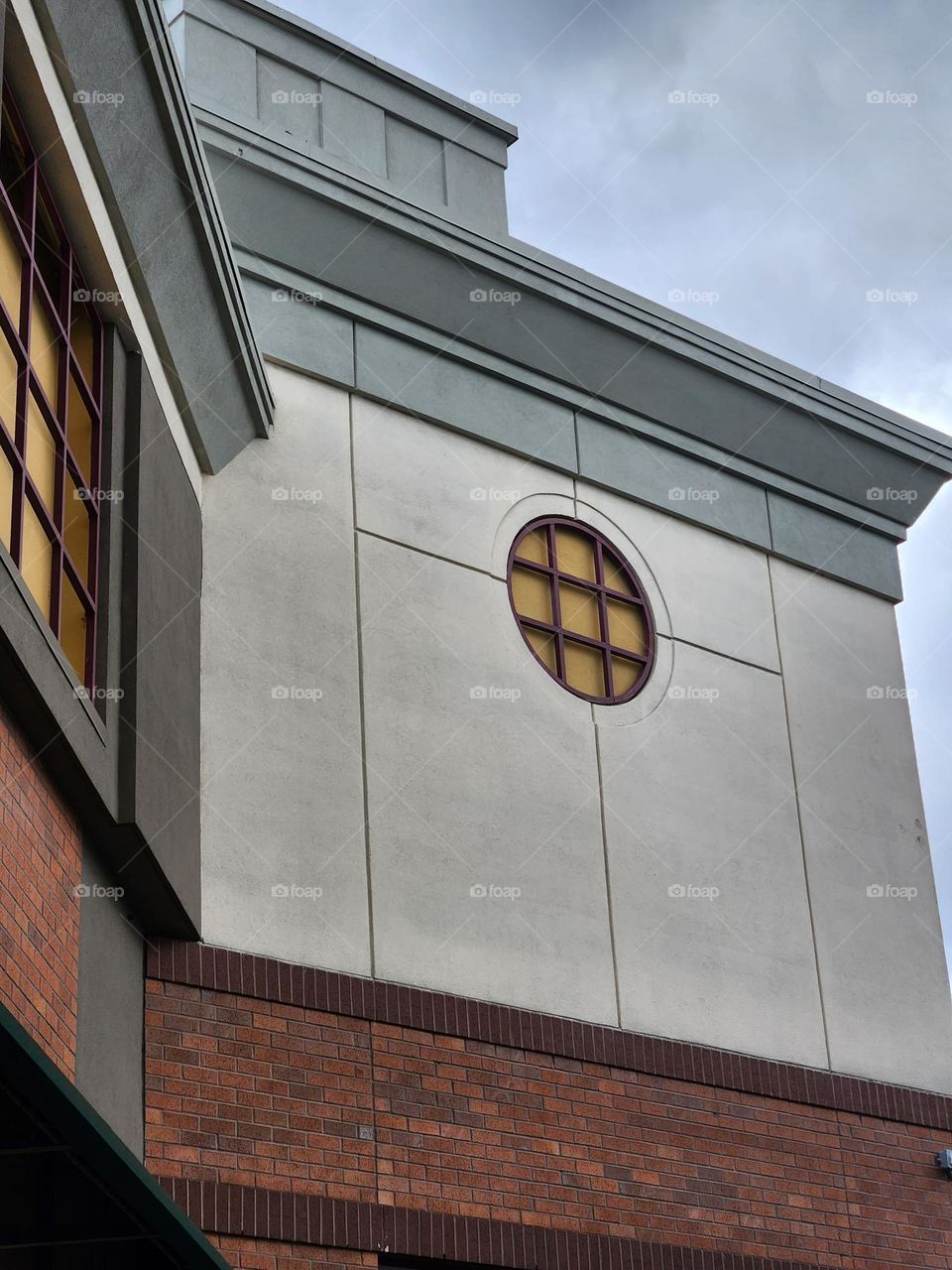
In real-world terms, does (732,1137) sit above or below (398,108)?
below

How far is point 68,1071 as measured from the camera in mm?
9156

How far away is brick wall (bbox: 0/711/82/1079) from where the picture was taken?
8.54 meters

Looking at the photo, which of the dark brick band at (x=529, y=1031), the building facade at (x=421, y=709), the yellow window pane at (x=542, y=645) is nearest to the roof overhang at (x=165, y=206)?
the building facade at (x=421, y=709)

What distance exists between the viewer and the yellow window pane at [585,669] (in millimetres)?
14117

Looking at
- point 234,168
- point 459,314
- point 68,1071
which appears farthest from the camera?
point 459,314

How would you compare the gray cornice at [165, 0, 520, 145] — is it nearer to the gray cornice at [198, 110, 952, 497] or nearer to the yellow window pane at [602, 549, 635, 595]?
the gray cornice at [198, 110, 952, 497]

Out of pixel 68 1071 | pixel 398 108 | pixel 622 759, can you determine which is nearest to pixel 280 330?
pixel 398 108

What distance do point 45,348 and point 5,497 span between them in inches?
50.9

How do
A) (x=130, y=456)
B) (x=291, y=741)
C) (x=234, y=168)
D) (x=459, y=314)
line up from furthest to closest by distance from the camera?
(x=459, y=314) < (x=234, y=168) < (x=291, y=741) < (x=130, y=456)

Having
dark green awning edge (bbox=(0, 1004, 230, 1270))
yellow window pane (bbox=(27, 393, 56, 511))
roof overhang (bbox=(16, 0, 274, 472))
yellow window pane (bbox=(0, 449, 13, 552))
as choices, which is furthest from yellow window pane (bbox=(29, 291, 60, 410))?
dark green awning edge (bbox=(0, 1004, 230, 1270))

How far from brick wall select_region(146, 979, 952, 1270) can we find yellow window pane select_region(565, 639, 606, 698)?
3026mm

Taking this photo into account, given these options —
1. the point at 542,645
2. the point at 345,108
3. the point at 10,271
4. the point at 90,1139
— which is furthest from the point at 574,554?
the point at 90,1139

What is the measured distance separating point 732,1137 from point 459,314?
256 inches

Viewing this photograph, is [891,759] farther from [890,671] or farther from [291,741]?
[291,741]
